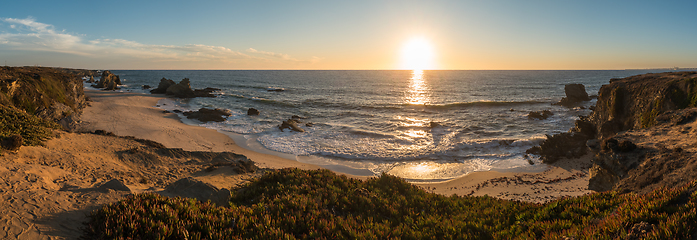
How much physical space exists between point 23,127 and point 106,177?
495 centimetres

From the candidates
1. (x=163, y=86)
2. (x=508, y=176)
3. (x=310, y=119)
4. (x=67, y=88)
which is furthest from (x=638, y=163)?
(x=163, y=86)

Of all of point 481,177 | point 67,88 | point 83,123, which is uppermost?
point 67,88

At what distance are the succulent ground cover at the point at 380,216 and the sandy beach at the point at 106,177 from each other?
828mm

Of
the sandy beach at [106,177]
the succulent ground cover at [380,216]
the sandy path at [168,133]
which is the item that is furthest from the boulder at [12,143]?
the sandy path at [168,133]

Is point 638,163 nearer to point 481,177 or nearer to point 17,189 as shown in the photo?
point 481,177

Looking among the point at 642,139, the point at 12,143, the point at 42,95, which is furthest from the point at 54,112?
the point at 642,139

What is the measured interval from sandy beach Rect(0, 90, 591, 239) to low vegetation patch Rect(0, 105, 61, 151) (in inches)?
18.7

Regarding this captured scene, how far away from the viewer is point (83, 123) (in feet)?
71.2

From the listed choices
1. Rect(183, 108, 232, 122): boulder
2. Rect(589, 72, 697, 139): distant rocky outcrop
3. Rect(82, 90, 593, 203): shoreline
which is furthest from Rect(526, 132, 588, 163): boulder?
Rect(183, 108, 232, 122): boulder

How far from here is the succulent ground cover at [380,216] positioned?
14.3 ft

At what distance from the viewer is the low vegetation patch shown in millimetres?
9812

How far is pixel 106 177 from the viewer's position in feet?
30.3

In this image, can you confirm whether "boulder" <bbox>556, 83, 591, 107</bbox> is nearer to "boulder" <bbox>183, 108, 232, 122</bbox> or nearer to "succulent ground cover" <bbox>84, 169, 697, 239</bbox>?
"succulent ground cover" <bbox>84, 169, 697, 239</bbox>

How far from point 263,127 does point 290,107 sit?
1605 cm
